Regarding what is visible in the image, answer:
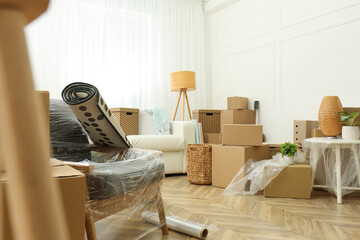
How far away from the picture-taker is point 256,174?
2.30 m

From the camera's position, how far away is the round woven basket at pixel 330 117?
231 cm

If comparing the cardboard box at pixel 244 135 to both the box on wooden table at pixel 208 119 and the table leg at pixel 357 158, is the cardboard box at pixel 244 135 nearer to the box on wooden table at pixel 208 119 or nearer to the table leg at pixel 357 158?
the table leg at pixel 357 158

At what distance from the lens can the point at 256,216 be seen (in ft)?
5.88

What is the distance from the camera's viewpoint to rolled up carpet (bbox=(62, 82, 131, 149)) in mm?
1263

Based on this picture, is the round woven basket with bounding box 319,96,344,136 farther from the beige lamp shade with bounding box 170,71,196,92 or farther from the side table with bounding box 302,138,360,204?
the beige lamp shade with bounding box 170,71,196,92

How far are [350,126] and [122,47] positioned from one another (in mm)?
2968

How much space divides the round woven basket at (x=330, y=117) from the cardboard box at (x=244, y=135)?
467 millimetres

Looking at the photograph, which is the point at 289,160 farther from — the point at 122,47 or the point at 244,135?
the point at 122,47

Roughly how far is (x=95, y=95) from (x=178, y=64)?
3415 millimetres

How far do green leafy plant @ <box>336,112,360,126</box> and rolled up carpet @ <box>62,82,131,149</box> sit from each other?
166 cm

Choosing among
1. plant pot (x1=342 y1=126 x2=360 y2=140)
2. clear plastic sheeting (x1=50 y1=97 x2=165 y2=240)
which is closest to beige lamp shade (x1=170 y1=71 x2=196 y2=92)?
plant pot (x1=342 y1=126 x2=360 y2=140)

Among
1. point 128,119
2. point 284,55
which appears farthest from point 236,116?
point 128,119

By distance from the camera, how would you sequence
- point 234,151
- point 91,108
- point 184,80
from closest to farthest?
point 91,108 → point 234,151 → point 184,80

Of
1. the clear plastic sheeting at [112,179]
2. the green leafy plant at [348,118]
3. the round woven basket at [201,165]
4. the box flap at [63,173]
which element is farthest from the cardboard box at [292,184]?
the box flap at [63,173]
